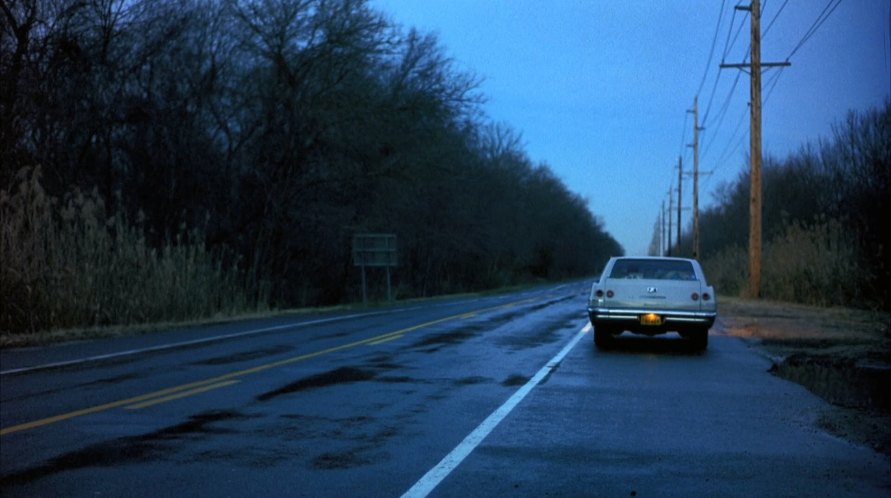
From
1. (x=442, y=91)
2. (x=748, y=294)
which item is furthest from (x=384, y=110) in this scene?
(x=748, y=294)

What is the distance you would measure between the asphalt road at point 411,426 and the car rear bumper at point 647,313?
726 millimetres

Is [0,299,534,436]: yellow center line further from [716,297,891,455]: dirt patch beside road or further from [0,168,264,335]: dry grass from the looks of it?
[0,168,264,335]: dry grass

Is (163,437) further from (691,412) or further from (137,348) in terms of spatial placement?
(137,348)

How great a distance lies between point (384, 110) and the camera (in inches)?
1411

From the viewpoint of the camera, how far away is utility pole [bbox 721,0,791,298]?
32156 millimetres

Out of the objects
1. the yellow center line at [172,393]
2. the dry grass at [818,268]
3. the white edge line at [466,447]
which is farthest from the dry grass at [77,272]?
the dry grass at [818,268]

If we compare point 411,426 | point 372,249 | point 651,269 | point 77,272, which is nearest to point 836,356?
point 651,269

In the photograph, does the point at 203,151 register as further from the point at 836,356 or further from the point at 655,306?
the point at 836,356

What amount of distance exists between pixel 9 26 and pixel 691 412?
75.1ft

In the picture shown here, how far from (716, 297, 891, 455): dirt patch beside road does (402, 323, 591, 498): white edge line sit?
10.7 feet

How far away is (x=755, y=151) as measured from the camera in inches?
1272

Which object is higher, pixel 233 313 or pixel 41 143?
pixel 41 143

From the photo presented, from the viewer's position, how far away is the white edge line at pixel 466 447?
6328 millimetres

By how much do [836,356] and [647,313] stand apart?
327 cm
